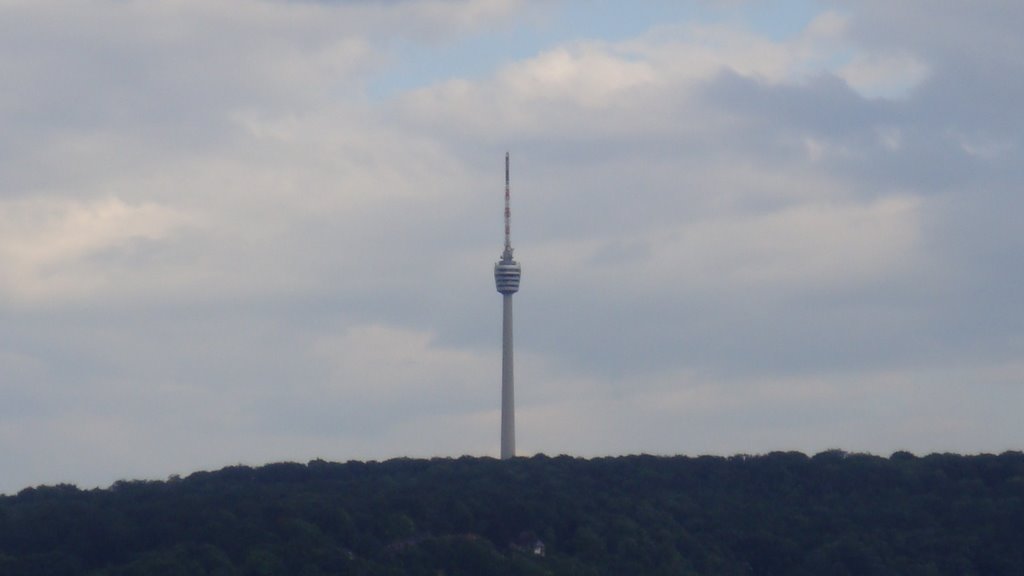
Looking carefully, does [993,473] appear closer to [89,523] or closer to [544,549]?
[544,549]

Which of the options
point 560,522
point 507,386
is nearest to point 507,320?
point 507,386

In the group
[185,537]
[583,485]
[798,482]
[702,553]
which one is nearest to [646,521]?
[702,553]

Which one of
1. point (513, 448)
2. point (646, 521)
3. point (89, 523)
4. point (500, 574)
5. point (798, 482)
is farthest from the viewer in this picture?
point (513, 448)

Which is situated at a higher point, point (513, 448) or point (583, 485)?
point (513, 448)

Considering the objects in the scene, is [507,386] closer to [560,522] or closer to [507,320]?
[507,320]

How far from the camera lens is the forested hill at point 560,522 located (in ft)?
251

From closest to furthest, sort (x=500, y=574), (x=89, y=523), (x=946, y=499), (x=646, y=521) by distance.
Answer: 1. (x=500, y=574)
2. (x=89, y=523)
3. (x=646, y=521)
4. (x=946, y=499)

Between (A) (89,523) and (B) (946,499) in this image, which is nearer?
(A) (89,523)

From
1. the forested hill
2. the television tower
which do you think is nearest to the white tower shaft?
the television tower

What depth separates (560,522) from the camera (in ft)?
287

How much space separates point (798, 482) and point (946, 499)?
10.7m

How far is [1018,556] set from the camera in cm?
8669

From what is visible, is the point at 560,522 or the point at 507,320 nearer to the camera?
the point at 560,522

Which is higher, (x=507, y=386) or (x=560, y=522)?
(x=507, y=386)
